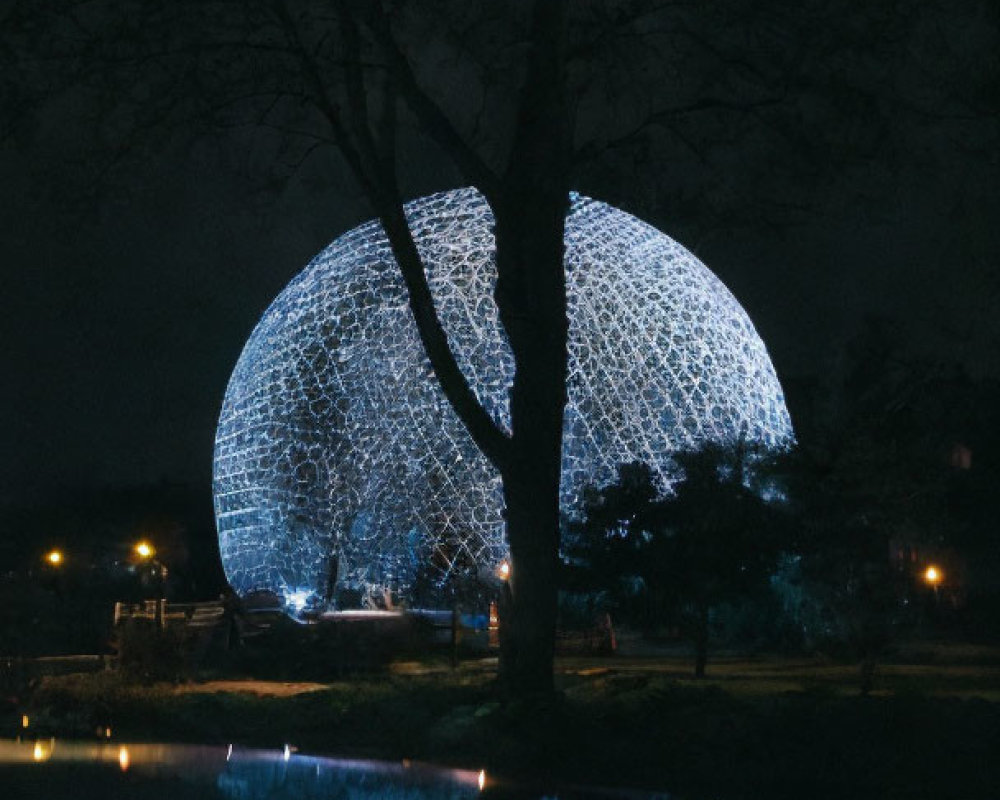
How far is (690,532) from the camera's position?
696 inches

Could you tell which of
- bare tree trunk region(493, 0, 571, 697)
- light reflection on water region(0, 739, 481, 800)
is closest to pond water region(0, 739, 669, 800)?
light reflection on water region(0, 739, 481, 800)

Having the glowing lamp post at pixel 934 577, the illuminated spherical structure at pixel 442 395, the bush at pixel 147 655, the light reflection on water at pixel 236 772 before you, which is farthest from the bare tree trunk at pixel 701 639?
the glowing lamp post at pixel 934 577

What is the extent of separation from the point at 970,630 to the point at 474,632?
10.4 metres

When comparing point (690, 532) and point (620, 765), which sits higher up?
point (690, 532)

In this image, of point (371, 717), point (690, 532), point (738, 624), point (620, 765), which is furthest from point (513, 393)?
point (738, 624)

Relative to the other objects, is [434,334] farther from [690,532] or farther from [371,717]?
[690,532]

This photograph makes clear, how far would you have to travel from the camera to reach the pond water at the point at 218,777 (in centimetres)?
892

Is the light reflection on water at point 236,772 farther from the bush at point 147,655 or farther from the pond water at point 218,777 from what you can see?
the bush at point 147,655

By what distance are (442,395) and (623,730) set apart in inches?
455

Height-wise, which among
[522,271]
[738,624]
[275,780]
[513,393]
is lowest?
[275,780]

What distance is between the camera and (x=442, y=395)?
22031mm

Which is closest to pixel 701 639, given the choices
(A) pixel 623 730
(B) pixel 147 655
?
(B) pixel 147 655

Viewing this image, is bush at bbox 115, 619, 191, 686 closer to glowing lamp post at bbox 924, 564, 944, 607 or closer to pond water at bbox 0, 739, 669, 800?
pond water at bbox 0, 739, 669, 800

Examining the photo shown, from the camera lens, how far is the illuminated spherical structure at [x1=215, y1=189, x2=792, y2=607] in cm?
2202
